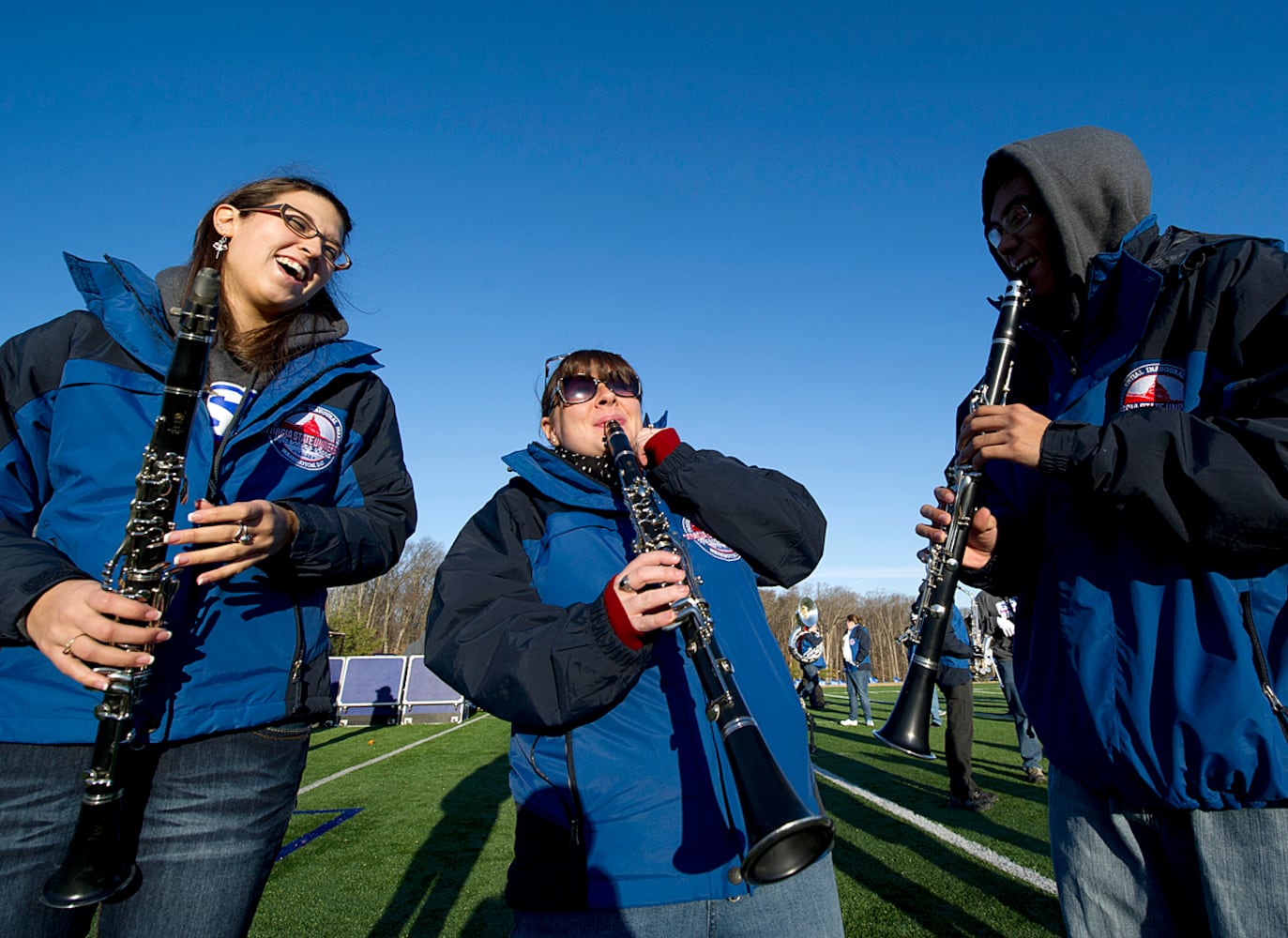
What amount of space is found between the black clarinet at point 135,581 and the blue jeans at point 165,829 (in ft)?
0.25

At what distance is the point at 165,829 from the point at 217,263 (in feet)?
5.50

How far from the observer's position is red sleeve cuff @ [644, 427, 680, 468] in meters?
2.36

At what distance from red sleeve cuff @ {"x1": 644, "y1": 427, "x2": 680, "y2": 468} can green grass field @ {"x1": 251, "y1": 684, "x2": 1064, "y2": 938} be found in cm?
133

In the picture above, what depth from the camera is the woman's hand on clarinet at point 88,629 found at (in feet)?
5.44

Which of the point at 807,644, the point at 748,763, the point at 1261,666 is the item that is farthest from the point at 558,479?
the point at 807,644

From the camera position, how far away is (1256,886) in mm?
1649

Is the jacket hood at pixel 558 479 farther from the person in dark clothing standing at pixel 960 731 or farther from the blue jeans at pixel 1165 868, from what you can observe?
the person in dark clothing standing at pixel 960 731

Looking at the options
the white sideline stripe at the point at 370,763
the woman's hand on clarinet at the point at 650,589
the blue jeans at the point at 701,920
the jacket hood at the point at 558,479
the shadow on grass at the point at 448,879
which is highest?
the jacket hood at the point at 558,479

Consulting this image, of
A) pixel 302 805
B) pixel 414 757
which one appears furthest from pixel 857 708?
pixel 302 805

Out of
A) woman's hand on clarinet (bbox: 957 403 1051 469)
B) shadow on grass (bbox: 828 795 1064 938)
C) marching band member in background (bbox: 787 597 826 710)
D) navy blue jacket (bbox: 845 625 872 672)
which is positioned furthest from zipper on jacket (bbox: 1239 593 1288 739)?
marching band member in background (bbox: 787 597 826 710)

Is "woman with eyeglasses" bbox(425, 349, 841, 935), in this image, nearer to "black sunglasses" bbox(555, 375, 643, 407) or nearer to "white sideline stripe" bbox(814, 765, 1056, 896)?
"black sunglasses" bbox(555, 375, 643, 407)

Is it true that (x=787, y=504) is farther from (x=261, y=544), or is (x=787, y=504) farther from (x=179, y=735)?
(x=179, y=735)

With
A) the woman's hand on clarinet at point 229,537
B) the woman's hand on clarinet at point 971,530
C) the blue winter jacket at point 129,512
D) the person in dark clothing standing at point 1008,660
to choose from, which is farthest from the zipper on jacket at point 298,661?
the person in dark clothing standing at point 1008,660

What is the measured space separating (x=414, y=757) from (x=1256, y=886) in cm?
1263
